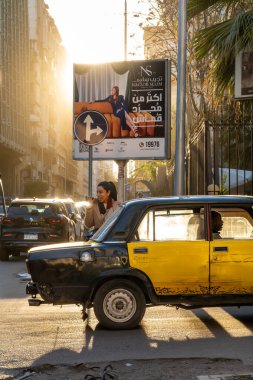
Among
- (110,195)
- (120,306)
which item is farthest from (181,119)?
(120,306)

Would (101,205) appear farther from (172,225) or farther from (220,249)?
(220,249)

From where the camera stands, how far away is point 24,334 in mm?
8078

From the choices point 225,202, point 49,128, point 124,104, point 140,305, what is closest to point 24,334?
point 140,305

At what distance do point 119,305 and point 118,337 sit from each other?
0.49 metres

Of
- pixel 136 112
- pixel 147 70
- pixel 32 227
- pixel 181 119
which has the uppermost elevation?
pixel 147 70

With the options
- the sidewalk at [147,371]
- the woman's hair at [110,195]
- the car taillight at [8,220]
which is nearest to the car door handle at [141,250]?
the sidewalk at [147,371]

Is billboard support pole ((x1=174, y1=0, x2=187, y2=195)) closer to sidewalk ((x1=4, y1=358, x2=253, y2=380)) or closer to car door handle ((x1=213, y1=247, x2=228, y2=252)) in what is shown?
car door handle ((x1=213, y1=247, x2=228, y2=252))

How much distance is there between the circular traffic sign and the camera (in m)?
12.9

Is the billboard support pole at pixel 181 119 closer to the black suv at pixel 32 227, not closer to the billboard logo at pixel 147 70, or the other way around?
the black suv at pixel 32 227

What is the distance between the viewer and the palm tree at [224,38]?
38.8 feet

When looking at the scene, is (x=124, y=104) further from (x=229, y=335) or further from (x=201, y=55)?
(x=229, y=335)

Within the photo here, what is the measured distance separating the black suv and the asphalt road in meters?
9.33

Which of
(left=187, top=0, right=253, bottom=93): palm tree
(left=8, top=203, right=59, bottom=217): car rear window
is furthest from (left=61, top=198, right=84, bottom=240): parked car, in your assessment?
(left=187, top=0, right=253, bottom=93): palm tree

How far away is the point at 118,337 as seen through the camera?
7.91 m
